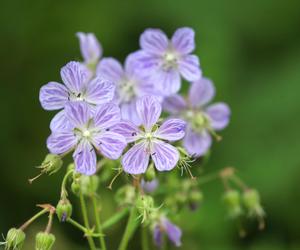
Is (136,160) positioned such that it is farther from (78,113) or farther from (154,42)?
(154,42)

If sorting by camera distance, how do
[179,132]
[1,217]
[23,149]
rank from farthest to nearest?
1. [23,149]
2. [1,217]
3. [179,132]

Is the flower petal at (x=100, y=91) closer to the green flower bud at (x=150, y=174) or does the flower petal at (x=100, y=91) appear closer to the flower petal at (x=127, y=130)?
the flower petal at (x=127, y=130)

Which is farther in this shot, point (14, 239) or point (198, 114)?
point (198, 114)

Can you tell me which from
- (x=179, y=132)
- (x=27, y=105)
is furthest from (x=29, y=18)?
(x=179, y=132)

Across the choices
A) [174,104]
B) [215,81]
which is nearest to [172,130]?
[174,104]

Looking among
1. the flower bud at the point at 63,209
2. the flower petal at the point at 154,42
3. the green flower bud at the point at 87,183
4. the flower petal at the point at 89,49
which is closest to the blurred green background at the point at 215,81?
the flower petal at the point at 89,49

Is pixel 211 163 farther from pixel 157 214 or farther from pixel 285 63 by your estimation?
pixel 157 214

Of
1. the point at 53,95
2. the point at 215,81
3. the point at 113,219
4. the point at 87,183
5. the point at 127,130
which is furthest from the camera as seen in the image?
the point at 215,81

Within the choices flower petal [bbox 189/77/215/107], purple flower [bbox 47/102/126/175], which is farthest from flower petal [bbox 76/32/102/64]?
purple flower [bbox 47/102/126/175]
